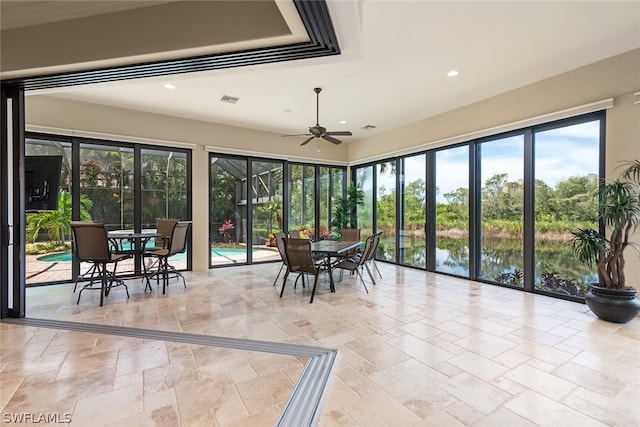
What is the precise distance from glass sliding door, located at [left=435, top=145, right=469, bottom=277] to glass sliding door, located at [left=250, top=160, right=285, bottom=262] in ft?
11.6

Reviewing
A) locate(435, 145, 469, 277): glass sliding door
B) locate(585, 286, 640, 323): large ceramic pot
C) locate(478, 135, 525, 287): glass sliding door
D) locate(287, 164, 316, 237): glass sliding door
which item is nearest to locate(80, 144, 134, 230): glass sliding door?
locate(287, 164, 316, 237): glass sliding door

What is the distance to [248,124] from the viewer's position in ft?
20.7

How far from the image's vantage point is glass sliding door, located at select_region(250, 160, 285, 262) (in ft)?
Result: 22.2

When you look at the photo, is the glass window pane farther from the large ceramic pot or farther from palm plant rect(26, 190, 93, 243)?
palm plant rect(26, 190, 93, 243)

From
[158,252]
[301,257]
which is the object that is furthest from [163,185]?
[301,257]

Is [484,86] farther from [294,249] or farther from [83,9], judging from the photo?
[83,9]

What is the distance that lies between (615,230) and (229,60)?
4379mm

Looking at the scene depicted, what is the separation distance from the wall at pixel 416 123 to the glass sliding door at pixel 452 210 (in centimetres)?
41

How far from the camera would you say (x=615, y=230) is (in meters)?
3.20

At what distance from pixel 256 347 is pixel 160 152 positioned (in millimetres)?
4702

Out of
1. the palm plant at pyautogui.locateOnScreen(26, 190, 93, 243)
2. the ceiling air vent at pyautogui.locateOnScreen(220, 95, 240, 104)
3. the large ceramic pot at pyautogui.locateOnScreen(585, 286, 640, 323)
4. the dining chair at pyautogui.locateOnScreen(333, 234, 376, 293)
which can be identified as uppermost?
the ceiling air vent at pyautogui.locateOnScreen(220, 95, 240, 104)

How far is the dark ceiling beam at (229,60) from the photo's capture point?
207cm

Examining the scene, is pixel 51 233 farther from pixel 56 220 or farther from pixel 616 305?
pixel 616 305

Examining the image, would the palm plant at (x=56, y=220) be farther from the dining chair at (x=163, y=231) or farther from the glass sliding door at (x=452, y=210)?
the glass sliding door at (x=452, y=210)
